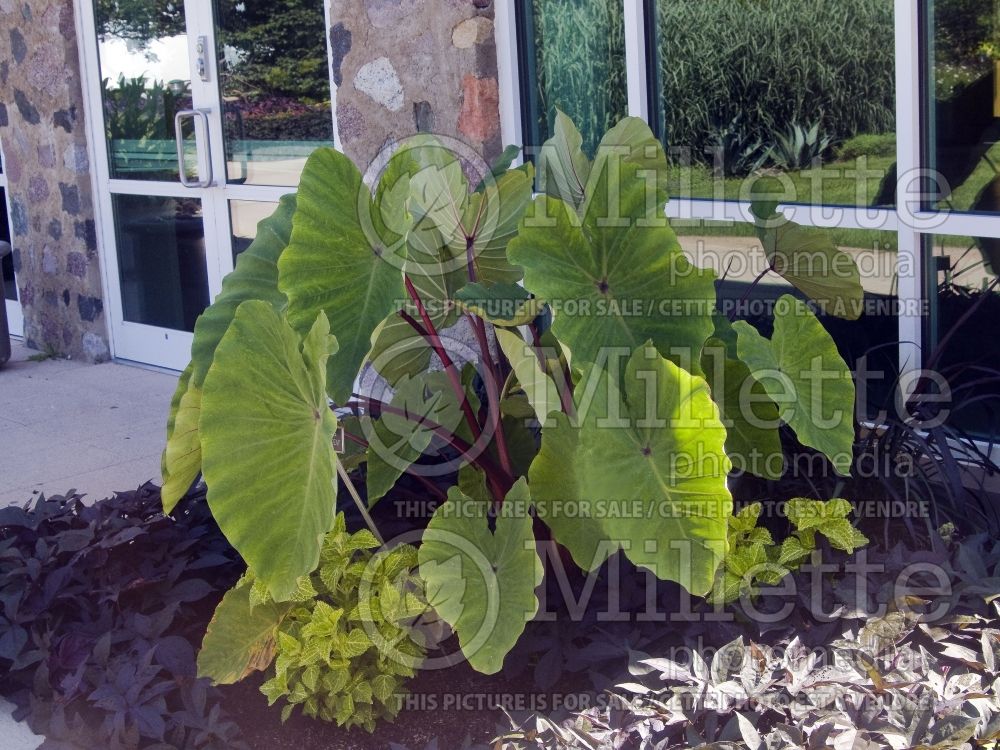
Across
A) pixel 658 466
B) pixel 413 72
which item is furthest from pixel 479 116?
pixel 658 466

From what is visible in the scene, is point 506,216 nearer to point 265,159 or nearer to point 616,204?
point 616,204

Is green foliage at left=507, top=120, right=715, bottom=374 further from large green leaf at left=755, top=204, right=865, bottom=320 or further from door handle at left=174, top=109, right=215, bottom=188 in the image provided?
door handle at left=174, top=109, right=215, bottom=188

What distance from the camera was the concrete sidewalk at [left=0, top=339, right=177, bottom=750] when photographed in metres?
3.29

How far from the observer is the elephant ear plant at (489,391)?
5.31 feet

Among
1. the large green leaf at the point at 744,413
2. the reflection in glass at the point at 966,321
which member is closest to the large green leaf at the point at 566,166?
the large green leaf at the point at 744,413

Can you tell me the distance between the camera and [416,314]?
2107 millimetres

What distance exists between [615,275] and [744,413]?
0.40 meters

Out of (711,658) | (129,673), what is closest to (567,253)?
(711,658)

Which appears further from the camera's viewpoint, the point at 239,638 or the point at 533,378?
the point at 239,638

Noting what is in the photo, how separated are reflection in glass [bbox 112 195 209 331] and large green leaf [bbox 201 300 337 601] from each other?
2.77 metres

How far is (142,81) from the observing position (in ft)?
14.5

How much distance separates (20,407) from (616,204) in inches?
124

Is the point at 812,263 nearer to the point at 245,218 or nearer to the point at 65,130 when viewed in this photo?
the point at 245,218


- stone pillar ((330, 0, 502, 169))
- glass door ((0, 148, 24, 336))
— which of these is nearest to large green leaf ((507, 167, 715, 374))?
stone pillar ((330, 0, 502, 169))
